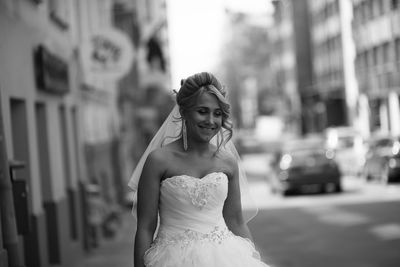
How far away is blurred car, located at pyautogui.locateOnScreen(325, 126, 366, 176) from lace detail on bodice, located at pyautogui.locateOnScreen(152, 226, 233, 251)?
1134 inches

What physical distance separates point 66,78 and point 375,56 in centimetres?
3969

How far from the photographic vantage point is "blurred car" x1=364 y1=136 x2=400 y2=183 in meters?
26.7

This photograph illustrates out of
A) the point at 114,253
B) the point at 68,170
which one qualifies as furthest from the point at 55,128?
the point at 114,253

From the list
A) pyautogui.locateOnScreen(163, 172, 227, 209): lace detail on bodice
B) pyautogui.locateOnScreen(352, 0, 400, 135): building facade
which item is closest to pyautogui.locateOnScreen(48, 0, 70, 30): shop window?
pyautogui.locateOnScreen(163, 172, 227, 209): lace detail on bodice

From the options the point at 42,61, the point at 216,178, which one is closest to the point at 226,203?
the point at 216,178

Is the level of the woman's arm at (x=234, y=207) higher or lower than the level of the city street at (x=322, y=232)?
higher

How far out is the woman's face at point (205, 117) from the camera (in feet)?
15.3

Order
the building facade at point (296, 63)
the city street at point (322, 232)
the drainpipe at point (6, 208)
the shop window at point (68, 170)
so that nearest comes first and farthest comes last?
the drainpipe at point (6, 208), the city street at point (322, 232), the shop window at point (68, 170), the building facade at point (296, 63)

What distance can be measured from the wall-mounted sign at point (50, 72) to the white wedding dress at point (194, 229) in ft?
27.5

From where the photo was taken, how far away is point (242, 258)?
16.1 ft

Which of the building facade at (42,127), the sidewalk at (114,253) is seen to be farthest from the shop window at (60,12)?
the sidewalk at (114,253)

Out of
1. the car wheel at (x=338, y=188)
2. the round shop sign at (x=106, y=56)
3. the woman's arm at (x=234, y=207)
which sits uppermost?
the round shop sign at (x=106, y=56)

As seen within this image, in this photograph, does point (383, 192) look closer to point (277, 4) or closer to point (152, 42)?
point (152, 42)

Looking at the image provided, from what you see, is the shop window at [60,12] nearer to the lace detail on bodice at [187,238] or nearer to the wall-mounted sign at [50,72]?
the wall-mounted sign at [50,72]
